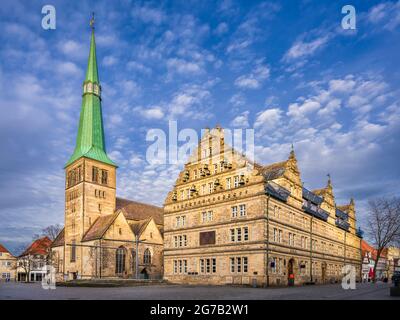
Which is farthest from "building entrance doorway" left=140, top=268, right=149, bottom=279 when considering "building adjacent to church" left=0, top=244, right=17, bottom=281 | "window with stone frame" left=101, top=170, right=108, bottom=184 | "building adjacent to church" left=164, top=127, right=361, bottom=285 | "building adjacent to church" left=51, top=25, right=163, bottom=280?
"building adjacent to church" left=0, top=244, right=17, bottom=281

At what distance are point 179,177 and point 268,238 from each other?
16.0 meters

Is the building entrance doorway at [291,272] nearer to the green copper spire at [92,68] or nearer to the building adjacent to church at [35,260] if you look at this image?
the green copper spire at [92,68]

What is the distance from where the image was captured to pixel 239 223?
4288 centimetres

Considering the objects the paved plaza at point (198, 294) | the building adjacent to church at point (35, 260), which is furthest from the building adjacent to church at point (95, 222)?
the paved plaza at point (198, 294)

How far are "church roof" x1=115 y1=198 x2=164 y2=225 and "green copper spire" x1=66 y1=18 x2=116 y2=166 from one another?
944cm

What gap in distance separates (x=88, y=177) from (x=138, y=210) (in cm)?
1515

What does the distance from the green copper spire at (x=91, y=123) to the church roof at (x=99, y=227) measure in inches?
441

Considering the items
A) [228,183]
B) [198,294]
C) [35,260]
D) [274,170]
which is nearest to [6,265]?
[35,260]

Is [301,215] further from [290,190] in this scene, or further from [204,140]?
[204,140]

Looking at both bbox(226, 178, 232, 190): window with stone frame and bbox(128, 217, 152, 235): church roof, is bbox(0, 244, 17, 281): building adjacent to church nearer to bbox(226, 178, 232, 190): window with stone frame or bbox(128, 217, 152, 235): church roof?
bbox(128, 217, 152, 235): church roof

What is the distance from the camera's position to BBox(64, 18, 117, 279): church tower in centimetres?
6975

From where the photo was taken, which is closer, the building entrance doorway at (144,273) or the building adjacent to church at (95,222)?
the building adjacent to church at (95,222)

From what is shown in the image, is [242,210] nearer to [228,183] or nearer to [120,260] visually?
[228,183]

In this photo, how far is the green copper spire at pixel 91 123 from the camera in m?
73.4
